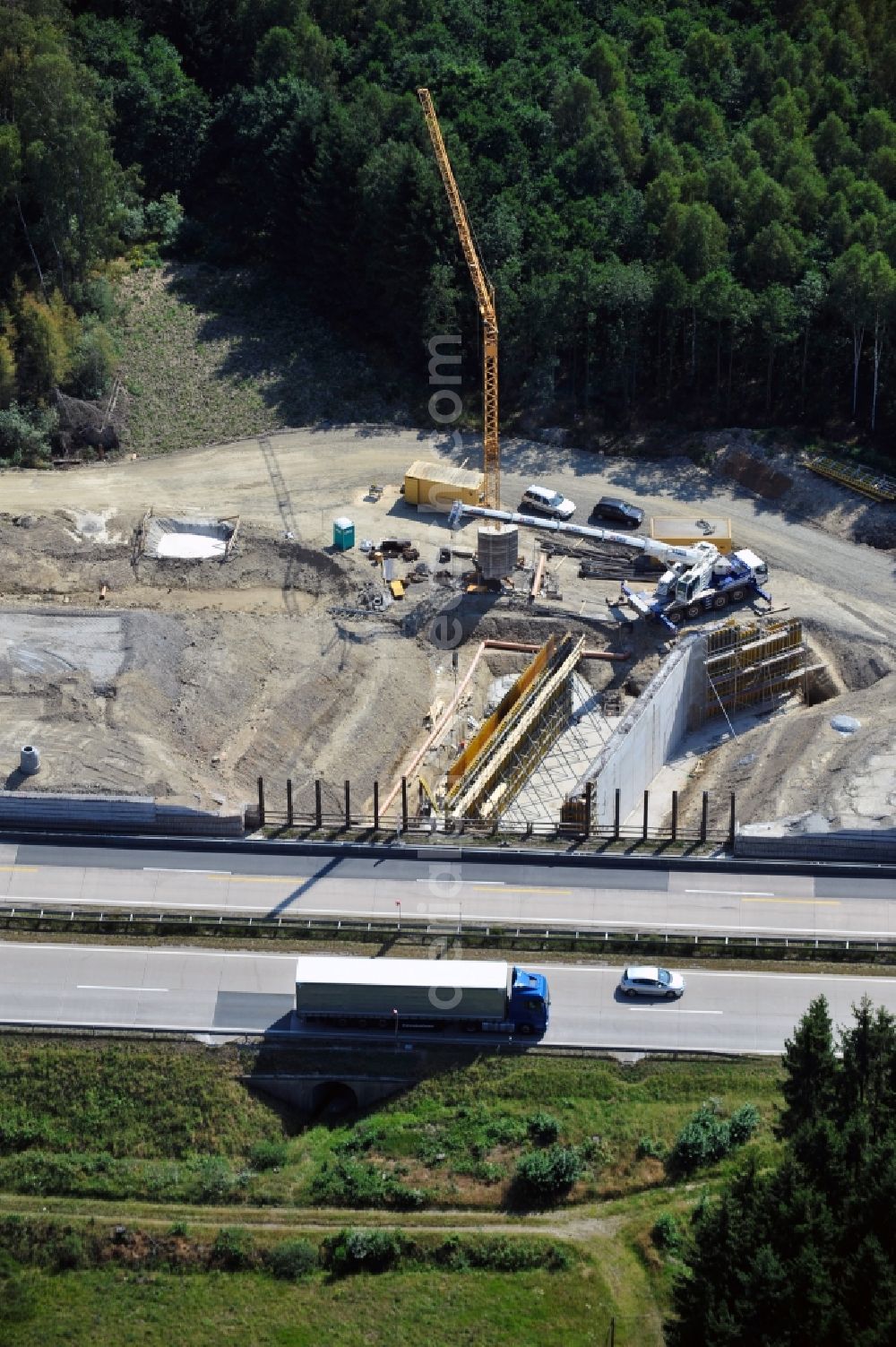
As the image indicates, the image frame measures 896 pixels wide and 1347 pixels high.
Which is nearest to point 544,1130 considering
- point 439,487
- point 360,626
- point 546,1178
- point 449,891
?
point 546,1178

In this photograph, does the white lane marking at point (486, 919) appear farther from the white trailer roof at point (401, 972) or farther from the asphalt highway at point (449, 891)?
the white trailer roof at point (401, 972)

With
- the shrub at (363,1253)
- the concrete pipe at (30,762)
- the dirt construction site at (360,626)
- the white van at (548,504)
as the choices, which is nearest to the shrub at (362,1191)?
the shrub at (363,1253)

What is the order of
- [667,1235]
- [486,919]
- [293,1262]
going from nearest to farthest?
[293,1262] → [667,1235] → [486,919]

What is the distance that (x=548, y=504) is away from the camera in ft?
372

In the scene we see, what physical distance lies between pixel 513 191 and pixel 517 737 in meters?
44.1

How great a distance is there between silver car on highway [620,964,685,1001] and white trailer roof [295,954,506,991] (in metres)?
5.36

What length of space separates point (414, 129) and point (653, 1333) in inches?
3252

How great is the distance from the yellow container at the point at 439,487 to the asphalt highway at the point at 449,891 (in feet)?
106

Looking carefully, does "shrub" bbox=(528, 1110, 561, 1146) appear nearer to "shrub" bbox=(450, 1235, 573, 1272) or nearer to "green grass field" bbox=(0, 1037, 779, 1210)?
"green grass field" bbox=(0, 1037, 779, 1210)

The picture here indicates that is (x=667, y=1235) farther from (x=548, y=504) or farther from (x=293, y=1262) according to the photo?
(x=548, y=504)

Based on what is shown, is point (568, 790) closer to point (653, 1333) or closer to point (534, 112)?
point (653, 1333)

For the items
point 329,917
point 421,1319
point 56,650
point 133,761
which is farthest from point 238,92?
point 421,1319

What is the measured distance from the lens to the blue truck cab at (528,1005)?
7606 cm

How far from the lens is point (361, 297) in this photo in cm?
12588
